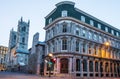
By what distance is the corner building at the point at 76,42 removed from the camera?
35500 mm

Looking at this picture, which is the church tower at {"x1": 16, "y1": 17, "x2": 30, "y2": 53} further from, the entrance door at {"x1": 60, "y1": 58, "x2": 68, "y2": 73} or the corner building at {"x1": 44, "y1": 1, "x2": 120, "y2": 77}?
the entrance door at {"x1": 60, "y1": 58, "x2": 68, "y2": 73}

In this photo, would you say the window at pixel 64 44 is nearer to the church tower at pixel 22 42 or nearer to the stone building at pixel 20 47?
the stone building at pixel 20 47

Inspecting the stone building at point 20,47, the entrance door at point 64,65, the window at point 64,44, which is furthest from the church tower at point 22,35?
the entrance door at point 64,65

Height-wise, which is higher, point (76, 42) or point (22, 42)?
point (22, 42)

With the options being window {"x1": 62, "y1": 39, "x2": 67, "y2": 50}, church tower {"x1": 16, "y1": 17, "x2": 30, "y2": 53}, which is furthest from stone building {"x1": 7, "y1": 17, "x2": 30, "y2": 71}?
window {"x1": 62, "y1": 39, "x2": 67, "y2": 50}

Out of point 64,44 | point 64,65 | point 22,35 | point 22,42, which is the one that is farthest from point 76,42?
point 22,35

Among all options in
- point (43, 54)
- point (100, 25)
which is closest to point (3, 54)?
point (43, 54)

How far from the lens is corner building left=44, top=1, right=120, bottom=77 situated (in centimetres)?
3550

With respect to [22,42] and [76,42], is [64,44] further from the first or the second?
[22,42]

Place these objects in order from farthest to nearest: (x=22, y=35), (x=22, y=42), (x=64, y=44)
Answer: (x=22, y=35) → (x=22, y=42) → (x=64, y=44)

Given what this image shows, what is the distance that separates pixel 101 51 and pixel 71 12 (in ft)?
51.2

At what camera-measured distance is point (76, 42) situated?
3734 centimetres

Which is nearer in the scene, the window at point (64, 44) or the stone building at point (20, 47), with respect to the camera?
the window at point (64, 44)

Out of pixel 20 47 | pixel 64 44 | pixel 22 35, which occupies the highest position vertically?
pixel 22 35
